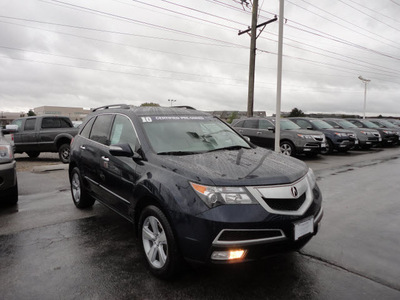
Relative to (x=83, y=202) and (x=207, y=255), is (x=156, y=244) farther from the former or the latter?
(x=83, y=202)

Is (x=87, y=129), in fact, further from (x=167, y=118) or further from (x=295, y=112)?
(x=295, y=112)

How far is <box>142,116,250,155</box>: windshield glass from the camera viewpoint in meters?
3.51

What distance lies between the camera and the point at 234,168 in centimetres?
293

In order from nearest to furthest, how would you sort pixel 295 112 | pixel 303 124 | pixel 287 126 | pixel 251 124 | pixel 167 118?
pixel 167 118 < pixel 287 126 < pixel 251 124 < pixel 303 124 < pixel 295 112

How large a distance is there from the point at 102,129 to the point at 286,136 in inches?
364

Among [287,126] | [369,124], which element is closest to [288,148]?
[287,126]

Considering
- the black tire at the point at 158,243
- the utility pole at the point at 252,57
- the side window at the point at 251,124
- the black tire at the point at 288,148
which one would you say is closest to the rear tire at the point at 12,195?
the black tire at the point at 158,243

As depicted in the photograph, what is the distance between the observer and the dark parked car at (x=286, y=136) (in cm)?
1195

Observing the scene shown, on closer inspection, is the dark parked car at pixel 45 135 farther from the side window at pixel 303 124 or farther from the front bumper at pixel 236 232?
the side window at pixel 303 124

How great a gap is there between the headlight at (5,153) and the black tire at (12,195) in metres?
0.51

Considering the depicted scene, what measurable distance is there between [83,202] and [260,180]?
3.63 metres

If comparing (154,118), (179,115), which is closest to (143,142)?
(154,118)

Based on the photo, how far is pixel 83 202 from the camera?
205 inches

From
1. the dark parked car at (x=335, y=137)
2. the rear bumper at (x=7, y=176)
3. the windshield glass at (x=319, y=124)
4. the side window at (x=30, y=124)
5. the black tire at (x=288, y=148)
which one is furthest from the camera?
the windshield glass at (x=319, y=124)
